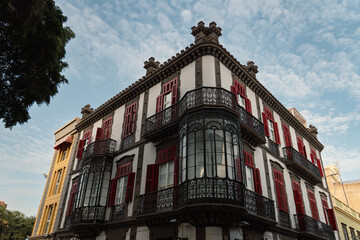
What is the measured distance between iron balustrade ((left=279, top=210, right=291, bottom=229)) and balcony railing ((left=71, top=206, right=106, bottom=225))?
976cm

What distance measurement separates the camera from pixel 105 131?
1856 cm

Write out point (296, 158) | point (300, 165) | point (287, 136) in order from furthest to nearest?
1. point (287, 136)
2. point (296, 158)
3. point (300, 165)

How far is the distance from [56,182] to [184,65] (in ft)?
52.1

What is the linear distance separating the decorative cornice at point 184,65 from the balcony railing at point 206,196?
7000mm

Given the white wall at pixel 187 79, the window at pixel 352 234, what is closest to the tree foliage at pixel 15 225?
the white wall at pixel 187 79

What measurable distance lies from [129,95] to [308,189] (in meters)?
Result: 14.1

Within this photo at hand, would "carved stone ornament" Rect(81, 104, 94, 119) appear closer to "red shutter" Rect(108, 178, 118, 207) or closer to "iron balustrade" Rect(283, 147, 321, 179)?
"red shutter" Rect(108, 178, 118, 207)

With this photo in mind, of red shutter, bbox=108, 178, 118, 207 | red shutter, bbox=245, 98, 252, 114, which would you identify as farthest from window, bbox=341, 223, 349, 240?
red shutter, bbox=108, 178, 118, 207

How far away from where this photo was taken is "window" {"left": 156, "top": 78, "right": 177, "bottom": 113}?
14.4 meters

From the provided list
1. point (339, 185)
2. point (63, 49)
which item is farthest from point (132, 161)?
point (339, 185)

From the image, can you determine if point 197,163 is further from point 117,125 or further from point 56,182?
point 56,182

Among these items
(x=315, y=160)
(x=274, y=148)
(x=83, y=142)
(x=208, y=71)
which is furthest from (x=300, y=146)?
(x=83, y=142)

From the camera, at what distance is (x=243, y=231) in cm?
1040

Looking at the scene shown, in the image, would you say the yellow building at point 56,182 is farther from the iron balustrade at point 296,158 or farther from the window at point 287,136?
the window at point 287,136
